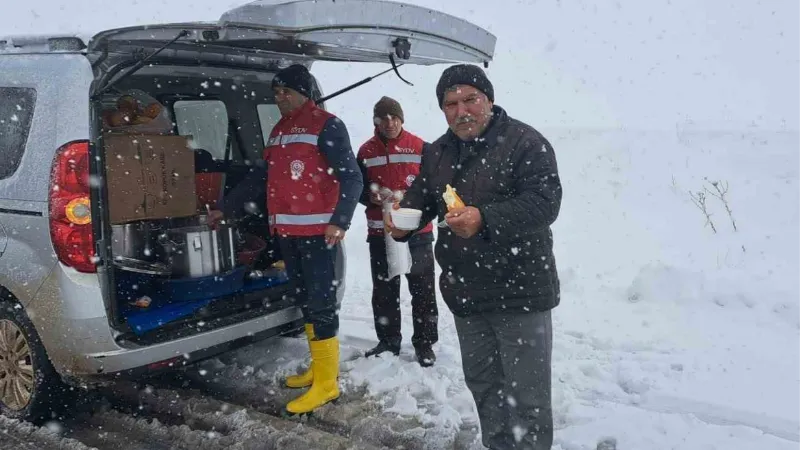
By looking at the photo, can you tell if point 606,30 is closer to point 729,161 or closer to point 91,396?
point 729,161

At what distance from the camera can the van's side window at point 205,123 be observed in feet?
16.7

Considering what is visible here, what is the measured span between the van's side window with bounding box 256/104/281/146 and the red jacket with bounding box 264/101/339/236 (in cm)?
142

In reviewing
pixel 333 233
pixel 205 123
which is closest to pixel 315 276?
pixel 333 233

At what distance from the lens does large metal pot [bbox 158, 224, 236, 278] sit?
164 inches

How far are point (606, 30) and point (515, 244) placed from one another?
16193 mm

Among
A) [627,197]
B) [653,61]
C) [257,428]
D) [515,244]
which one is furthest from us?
[653,61]

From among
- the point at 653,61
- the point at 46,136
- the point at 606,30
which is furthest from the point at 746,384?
the point at 606,30

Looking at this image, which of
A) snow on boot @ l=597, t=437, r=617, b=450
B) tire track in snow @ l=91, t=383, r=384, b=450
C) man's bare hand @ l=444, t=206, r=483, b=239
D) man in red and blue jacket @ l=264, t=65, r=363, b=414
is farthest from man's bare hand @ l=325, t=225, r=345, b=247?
snow on boot @ l=597, t=437, r=617, b=450

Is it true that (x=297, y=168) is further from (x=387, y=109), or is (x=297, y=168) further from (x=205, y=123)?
(x=205, y=123)

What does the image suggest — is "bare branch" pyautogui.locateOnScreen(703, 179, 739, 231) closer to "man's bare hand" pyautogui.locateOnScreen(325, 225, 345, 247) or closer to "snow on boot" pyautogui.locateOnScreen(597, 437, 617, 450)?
"snow on boot" pyautogui.locateOnScreen(597, 437, 617, 450)

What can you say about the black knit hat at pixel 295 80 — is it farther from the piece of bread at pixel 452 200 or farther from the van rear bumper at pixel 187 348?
the piece of bread at pixel 452 200

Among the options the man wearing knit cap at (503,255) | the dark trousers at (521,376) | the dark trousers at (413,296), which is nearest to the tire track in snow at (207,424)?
the dark trousers at (521,376)

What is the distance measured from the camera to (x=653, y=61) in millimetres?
15461

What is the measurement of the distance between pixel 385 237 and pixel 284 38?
71.1 inches
